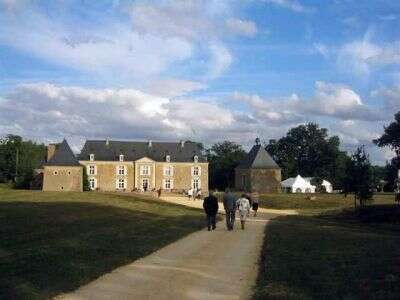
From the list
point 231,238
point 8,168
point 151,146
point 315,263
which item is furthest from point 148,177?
point 315,263

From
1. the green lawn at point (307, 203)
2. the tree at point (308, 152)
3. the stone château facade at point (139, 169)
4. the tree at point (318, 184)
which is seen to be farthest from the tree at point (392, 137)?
the tree at point (308, 152)

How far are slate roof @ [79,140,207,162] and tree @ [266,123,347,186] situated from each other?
30272 mm

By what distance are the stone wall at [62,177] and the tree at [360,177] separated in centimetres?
4887

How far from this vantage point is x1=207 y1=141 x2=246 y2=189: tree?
118875mm

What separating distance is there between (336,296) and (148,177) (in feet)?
302

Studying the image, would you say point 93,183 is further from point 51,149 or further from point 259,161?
point 259,161

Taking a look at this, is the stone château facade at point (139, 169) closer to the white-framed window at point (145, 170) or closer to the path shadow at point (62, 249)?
the white-framed window at point (145, 170)

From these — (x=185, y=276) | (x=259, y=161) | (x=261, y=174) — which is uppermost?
(x=259, y=161)

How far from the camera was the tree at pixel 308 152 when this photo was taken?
127375 millimetres

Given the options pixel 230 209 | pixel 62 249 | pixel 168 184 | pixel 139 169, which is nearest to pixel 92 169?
pixel 139 169

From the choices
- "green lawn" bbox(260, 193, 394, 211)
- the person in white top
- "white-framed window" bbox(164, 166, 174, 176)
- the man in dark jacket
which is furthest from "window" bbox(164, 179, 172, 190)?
the man in dark jacket

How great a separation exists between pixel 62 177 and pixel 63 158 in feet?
9.13

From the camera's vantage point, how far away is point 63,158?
87.9 m

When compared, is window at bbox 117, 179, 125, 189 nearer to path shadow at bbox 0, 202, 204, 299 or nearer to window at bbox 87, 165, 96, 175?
window at bbox 87, 165, 96, 175
